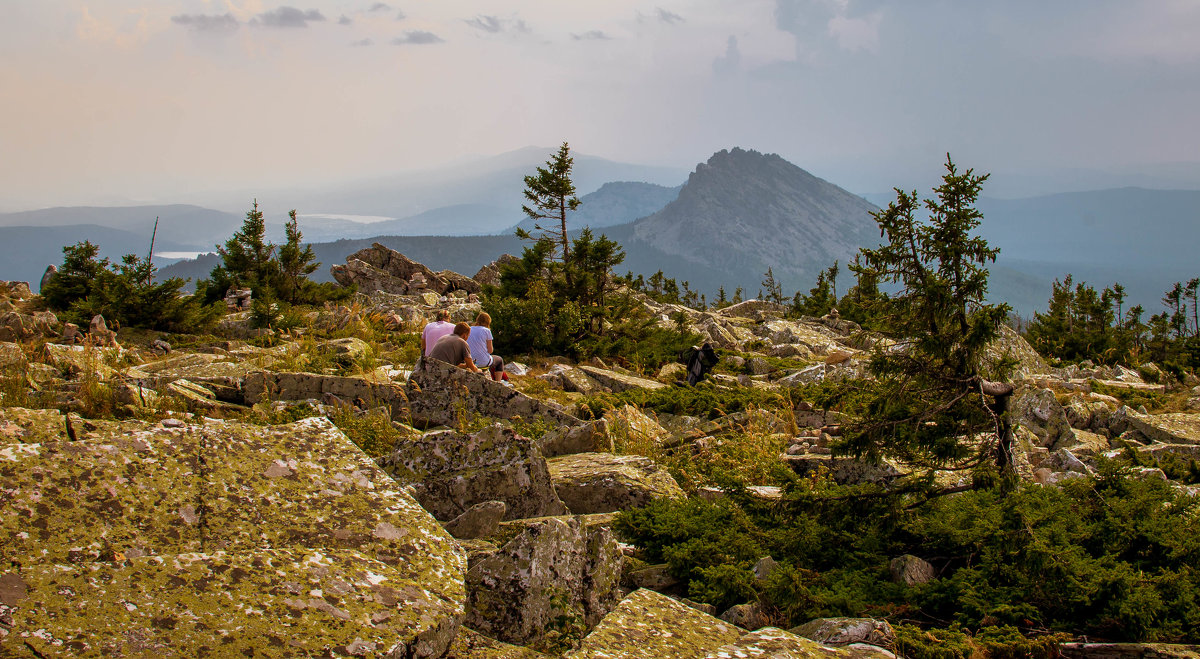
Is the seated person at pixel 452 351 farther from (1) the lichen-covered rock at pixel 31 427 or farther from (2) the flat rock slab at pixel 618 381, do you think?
(1) the lichen-covered rock at pixel 31 427

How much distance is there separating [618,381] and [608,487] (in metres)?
7.93

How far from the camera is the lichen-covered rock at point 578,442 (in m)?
8.28

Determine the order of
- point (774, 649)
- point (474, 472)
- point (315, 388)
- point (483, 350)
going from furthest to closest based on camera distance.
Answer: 1. point (483, 350)
2. point (315, 388)
3. point (474, 472)
4. point (774, 649)

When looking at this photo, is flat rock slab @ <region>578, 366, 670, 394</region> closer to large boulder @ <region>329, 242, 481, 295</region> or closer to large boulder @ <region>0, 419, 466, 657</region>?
large boulder @ <region>0, 419, 466, 657</region>

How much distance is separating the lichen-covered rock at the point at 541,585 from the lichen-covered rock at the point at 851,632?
1.29 m

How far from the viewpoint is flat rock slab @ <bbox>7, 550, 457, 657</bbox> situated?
2.48 meters

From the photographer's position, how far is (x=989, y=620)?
168 inches

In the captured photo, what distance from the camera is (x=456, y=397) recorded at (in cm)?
1005

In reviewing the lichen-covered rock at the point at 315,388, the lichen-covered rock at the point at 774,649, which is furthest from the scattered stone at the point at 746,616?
the lichen-covered rock at the point at 315,388

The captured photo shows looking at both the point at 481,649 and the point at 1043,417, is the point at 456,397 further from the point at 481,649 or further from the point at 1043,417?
the point at 1043,417

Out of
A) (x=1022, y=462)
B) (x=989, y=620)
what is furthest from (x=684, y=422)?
(x=989, y=620)

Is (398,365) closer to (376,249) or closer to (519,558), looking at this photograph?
(519,558)

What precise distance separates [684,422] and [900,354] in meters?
5.93

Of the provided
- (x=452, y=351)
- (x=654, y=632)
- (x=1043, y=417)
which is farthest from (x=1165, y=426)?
(x=452, y=351)
